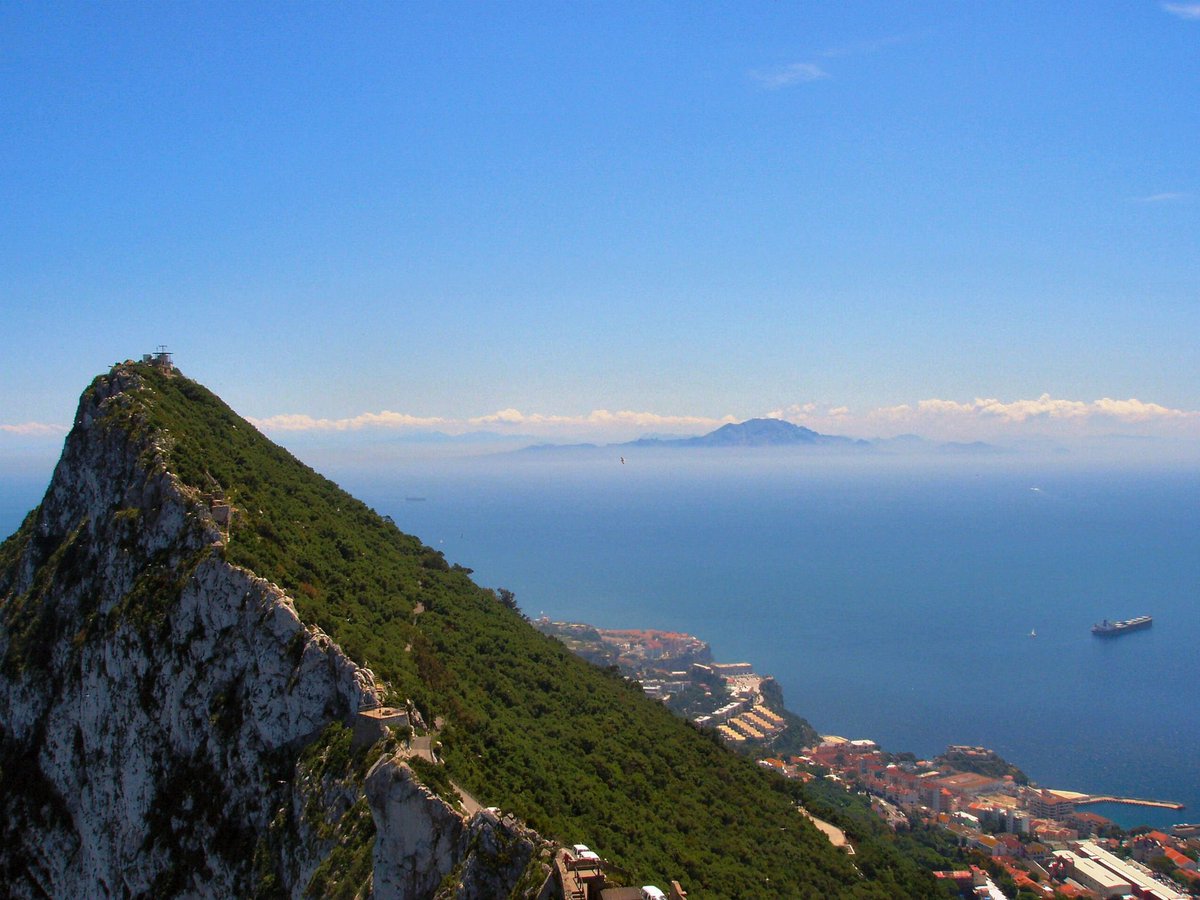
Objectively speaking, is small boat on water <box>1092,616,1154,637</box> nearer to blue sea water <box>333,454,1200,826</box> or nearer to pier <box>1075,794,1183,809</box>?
blue sea water <box>333,454,1200,826</box>

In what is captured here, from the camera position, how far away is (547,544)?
158 m

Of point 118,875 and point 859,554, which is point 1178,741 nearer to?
point 118,875

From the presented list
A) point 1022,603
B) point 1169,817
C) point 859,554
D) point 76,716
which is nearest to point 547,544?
point 859,554

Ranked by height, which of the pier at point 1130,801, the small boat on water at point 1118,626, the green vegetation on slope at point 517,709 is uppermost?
the green vegetation on slope at point 517,709

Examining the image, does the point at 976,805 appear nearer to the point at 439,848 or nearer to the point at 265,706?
the point at 265,706

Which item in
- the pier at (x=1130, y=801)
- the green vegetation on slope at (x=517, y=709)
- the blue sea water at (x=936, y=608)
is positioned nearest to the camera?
the green vegetation on slope at (x=517, y=709)

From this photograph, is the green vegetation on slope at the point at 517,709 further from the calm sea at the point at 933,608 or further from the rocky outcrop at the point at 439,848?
the calm sea at the point at 933,608

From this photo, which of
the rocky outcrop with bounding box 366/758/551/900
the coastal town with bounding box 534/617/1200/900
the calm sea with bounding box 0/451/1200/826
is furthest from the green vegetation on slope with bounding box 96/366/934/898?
the calm sea with bounding box 0/451/1200/826

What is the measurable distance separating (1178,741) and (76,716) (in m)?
65.6

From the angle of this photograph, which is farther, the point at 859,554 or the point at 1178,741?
the point at 859,554

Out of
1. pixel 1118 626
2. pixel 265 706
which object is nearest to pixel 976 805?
pixel 265 706

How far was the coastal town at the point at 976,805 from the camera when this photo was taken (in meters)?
33.2

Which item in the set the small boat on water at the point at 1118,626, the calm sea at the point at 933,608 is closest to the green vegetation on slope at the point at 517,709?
the calm sea at the point at 933,608

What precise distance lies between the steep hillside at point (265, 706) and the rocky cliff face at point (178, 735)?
7cm
